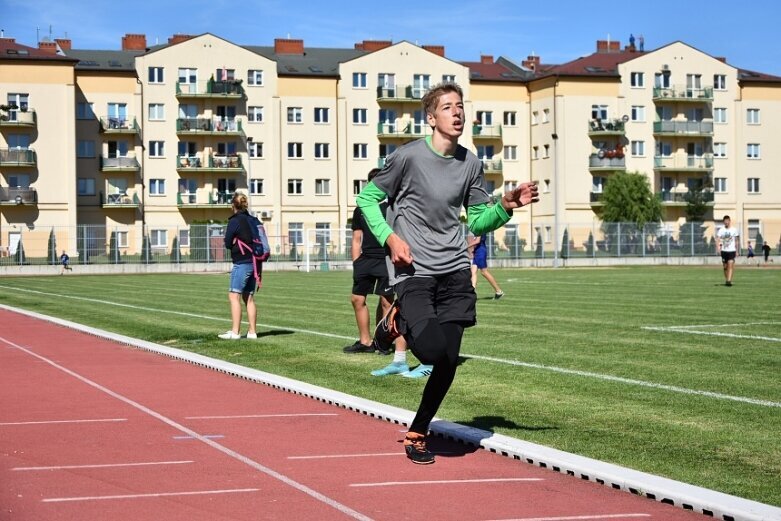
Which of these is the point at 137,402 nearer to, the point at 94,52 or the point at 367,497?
the point at 367,497

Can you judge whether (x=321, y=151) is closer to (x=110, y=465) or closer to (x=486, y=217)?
(x=486, y=217)

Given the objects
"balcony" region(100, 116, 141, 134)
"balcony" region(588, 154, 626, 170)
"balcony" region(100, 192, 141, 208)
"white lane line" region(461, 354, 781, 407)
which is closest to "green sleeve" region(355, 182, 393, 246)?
"white lane line" region(461, 354, 781, 407)

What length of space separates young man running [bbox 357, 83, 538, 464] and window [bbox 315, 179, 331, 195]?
81.8 meters

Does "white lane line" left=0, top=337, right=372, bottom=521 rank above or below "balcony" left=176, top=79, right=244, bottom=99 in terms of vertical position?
below

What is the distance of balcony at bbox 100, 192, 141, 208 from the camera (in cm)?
8481

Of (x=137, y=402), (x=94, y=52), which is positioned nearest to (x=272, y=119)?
(x=94, y=52)

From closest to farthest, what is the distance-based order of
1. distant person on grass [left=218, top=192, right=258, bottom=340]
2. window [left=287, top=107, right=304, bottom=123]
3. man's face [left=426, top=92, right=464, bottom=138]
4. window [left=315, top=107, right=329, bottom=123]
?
man's face [left=426, top=92, right=464, bottom=138]
distant person on grass [left=218, top=192, right=258, bottom=340]
window [left=287, top=107, right=304, bottom=123]
window [left=315, top=107, right=329, bottom=123]

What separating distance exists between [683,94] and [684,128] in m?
2.67

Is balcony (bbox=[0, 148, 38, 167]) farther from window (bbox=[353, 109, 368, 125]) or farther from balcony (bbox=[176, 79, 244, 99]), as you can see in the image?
window (bbox=[353, 109, 368, 125])

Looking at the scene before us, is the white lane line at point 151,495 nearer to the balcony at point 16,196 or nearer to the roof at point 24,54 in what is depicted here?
the balcony at point 16,196

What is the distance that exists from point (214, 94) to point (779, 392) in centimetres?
7797

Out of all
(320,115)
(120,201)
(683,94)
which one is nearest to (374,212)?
(120,201)

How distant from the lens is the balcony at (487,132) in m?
92.8

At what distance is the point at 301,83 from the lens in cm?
8862
